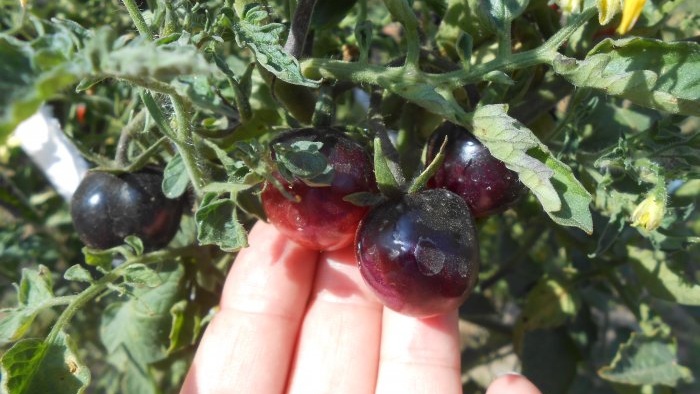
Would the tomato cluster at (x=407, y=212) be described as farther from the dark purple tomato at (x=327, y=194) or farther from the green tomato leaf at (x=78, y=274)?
the green tomato leaf at (x=78, y=274)

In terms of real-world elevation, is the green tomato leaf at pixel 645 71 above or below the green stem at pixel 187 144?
above

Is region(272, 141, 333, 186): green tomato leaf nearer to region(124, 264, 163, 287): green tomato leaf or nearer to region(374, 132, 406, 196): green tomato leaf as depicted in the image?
region(374, 132, 406, 196): green tomato leaf

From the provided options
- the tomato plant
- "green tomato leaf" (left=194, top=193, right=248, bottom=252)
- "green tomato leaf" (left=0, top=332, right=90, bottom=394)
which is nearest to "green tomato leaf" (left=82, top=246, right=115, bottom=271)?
the tomato plant

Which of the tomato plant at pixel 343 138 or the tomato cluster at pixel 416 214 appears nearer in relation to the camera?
the tomato plant at pixel 343 138

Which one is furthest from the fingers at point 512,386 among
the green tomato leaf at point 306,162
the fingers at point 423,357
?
the green tomato leaf at point 306,162

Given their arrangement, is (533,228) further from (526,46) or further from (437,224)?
(437,224)

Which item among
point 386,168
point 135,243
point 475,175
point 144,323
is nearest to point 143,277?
point 135,243
